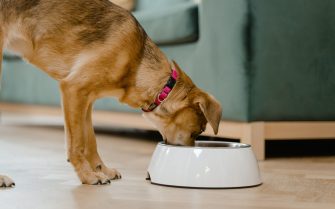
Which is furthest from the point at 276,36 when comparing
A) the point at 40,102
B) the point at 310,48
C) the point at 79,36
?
the point at 40,102

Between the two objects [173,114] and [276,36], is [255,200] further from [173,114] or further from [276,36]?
[276,36]

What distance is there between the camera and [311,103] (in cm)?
309

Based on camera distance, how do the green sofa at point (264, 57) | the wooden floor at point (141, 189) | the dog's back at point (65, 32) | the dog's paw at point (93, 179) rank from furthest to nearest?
the green sofa at point (264, 57) → the dog's back at point (65, 32) → the dog's paw at point (93, 179) → the wooden floor at point (141, 189)

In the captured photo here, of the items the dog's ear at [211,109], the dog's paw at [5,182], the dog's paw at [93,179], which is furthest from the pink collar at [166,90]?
the dog's paw at [5,182]

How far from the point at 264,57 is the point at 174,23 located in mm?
632

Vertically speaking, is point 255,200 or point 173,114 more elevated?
point 173,114

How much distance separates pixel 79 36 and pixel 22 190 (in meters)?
0.69

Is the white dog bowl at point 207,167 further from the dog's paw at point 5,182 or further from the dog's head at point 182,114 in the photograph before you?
the dog's paw at point 5,182

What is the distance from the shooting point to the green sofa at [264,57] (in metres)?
2.94

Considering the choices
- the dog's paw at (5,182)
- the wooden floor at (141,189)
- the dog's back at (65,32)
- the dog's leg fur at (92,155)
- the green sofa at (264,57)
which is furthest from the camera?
the green sofa at (264,57)

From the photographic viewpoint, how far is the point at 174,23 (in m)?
3.35

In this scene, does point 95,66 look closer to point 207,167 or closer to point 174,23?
point 207,167

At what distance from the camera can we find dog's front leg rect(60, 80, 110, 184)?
2314mm

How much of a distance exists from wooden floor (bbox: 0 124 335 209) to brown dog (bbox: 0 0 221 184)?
160 millimetres
